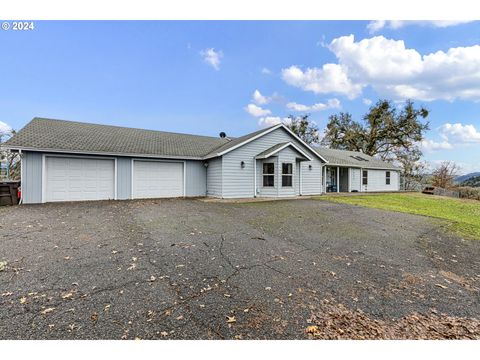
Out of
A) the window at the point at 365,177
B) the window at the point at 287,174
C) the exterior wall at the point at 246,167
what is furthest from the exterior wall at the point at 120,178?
the window at the point at 365,177

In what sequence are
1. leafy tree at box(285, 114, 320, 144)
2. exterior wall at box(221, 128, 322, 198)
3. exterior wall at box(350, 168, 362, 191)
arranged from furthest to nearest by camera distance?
leafy tree at box(285, 114, 320, 144)
exterior wall at box(350, 168, 362, 191)
exterior wall at box(221, 128, 322, 198)

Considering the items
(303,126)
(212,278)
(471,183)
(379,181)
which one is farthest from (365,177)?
(212,278)

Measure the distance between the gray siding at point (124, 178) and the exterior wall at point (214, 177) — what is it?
4.53m

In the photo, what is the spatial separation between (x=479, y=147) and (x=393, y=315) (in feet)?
83.2

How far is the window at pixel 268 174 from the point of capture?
1390cm

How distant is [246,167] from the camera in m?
13.9

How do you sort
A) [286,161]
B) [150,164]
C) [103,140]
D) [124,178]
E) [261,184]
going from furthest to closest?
[261,184] → [286,161] → [150,164] → [103,140] → [124,178]

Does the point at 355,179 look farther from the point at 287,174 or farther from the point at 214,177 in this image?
the point at 214,177

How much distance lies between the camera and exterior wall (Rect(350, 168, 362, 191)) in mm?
20750

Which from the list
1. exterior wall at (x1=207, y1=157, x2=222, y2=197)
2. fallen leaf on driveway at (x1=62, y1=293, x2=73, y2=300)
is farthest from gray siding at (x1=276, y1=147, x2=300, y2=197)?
fallen leaf on driveway at (x1=62, y1=293, x2=73, y2=300)

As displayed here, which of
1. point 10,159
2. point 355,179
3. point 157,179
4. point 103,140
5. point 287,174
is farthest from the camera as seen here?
point 355,179

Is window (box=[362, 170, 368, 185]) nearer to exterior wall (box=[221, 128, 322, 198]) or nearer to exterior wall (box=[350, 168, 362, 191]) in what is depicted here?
exterior wall (box=[350, 168, 362, 191])

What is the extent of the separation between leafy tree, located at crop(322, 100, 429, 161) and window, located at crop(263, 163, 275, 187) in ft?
81.2

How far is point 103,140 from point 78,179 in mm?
2633
